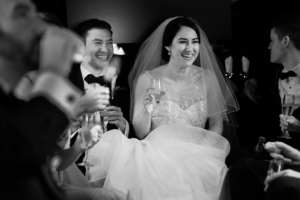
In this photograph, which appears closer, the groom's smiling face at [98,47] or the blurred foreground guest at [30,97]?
the blurred foreground guest at [30,97]

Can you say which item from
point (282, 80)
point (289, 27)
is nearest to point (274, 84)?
point (282, 80)

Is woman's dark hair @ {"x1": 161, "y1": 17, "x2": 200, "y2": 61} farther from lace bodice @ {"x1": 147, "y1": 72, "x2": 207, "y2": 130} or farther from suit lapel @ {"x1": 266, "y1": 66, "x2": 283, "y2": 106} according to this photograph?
suit lapel @ {"x1": 266, "y1": 66, "x2": 283, "y2": 106}

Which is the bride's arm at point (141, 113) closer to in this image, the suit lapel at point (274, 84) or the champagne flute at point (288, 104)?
the champagne flute at point (288, 104)

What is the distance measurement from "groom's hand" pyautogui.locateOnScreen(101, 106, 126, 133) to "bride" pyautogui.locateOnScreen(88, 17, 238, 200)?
0.37 ft

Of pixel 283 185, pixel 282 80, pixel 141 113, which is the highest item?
pixel 282 80

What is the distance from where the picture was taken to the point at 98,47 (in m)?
2.89

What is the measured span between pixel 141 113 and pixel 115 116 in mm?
237

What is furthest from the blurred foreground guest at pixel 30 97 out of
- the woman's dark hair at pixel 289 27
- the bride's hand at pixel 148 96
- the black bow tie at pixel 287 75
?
the woman's dark hair at pixel 289 27

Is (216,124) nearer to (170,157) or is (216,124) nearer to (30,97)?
(170,157)

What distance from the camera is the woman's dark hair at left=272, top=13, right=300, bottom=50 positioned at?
9.55 feet

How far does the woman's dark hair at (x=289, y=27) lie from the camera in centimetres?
291

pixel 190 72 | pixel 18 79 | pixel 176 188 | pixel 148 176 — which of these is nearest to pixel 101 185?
pixel 148 176

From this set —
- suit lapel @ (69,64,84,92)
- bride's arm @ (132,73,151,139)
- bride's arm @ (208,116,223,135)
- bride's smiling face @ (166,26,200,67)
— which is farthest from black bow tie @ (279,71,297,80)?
suit lapel @ (69,64,84,92)

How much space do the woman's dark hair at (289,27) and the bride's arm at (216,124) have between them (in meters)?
0.82
